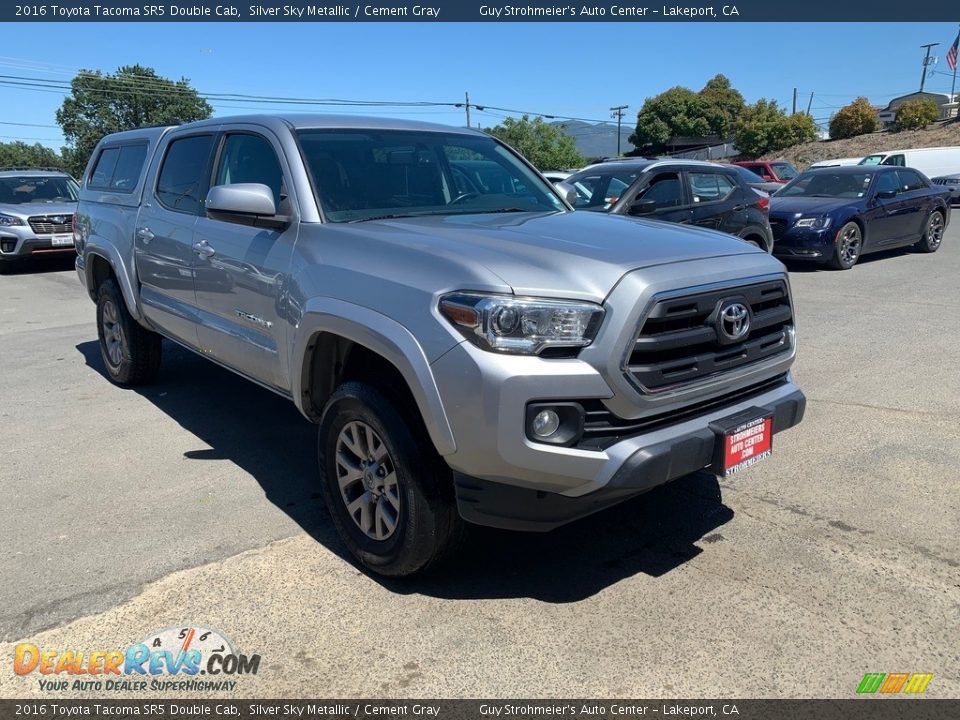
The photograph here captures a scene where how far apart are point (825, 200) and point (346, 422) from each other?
37.0 ft

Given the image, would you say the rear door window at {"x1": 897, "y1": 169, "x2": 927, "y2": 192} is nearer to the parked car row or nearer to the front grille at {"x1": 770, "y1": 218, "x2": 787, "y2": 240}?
the parked car row

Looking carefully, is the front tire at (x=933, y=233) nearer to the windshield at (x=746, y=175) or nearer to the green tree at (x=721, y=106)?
the windshield at (x=746, y=175)

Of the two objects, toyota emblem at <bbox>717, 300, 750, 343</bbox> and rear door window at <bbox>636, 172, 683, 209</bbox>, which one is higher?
rear door window at <bbox>636, 172, 683, 209</bbox>

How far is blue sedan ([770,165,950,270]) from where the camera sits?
11781 millimetres

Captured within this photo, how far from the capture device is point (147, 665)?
2830mm

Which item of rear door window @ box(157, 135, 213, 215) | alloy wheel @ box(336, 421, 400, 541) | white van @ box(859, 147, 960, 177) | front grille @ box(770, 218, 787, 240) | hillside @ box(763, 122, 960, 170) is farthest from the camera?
hillside @ box(763, 122, 960, 170)

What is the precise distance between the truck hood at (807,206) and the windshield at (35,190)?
12.3m

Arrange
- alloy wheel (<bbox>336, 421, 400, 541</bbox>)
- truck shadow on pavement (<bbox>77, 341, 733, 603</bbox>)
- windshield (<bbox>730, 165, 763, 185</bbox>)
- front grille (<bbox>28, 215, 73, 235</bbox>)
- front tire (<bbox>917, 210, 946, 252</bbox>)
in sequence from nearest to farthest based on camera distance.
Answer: alloy wheel (<bbox>336, 421, 400, 541</bbox>) < truck shadow on pavement (<bbox>77, 341, 733, 603</bbox>) < windshield (<bbox>730, 165, 763, 185</bbox>) < front grille (<bbox>28, 215, 73, 235</bbox>) < front tire (<bbox>917, 210, 946, 252</bbox>)

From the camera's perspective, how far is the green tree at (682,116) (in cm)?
→ 7012

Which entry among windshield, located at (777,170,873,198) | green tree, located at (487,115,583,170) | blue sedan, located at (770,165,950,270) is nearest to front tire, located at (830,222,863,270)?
blue sedan, located at (770,165,950,270)

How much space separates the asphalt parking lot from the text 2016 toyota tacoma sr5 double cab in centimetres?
41

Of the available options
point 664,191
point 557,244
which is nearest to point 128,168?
point 557,244

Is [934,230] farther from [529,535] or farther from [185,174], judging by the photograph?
[185,174]

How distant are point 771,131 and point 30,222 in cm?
5040
